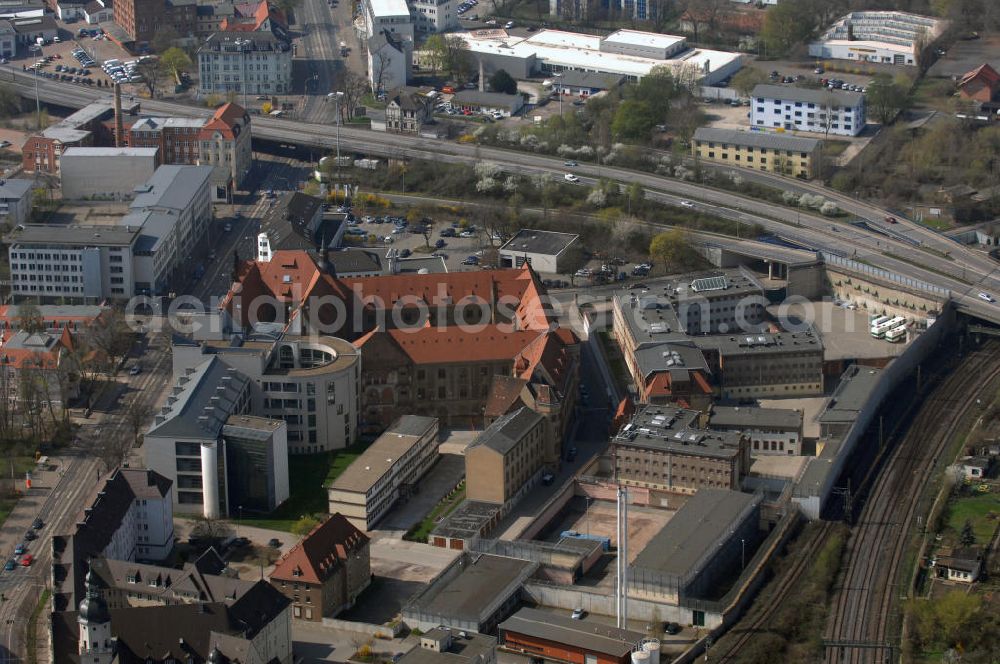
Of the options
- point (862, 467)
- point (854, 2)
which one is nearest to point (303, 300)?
point (862, 467)

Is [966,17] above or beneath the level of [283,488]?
above

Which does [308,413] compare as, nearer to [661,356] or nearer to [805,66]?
[661,356]

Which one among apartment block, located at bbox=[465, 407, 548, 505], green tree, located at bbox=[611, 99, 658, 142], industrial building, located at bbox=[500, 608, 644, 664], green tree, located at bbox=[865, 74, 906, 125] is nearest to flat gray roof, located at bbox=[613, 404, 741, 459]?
apartment block, located at bbox=[465, 407, 548, 505]

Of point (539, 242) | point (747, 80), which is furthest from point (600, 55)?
point (539, 242)

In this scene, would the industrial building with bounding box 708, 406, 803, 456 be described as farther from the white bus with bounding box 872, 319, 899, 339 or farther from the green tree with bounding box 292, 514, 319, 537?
the green tree with bounding box 292, 514, 319, 537

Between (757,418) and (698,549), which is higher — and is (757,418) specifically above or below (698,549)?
above

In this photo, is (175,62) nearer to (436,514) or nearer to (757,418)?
(757,418)
